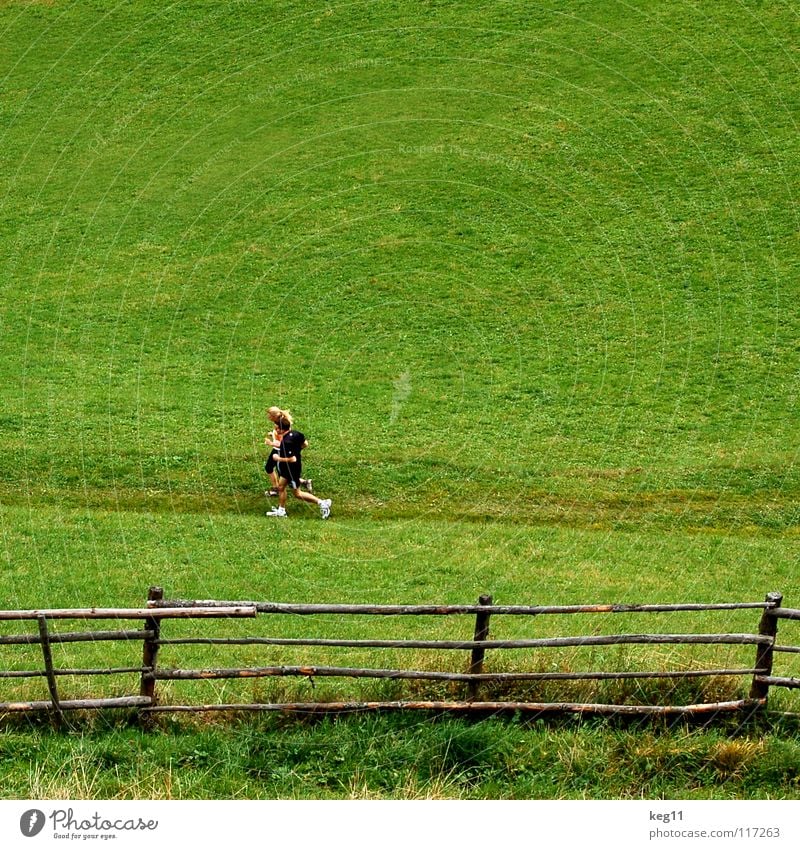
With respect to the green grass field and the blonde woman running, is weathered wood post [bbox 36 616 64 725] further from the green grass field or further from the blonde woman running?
the blonde woman running

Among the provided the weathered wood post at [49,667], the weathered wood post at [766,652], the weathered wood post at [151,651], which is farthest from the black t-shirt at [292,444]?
the weathered wood post at [766,652]

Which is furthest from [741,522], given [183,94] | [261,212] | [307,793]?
[183,94]

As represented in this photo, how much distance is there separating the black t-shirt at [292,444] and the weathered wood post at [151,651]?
7.68 meters

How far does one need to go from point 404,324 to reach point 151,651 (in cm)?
1745

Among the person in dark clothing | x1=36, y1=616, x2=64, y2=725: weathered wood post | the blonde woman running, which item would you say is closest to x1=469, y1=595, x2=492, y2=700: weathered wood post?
x1=36, y1=616, x2=64, y2=725: weathered wood post

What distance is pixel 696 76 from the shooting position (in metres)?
36.3

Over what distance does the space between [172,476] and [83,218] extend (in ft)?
50.5

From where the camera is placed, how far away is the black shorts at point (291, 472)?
61.3 feet

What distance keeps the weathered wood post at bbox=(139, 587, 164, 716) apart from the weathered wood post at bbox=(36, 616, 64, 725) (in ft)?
2.67

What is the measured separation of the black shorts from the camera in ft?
61.3

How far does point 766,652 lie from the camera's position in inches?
438

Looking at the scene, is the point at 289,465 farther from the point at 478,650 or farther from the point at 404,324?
the point at 404,324
